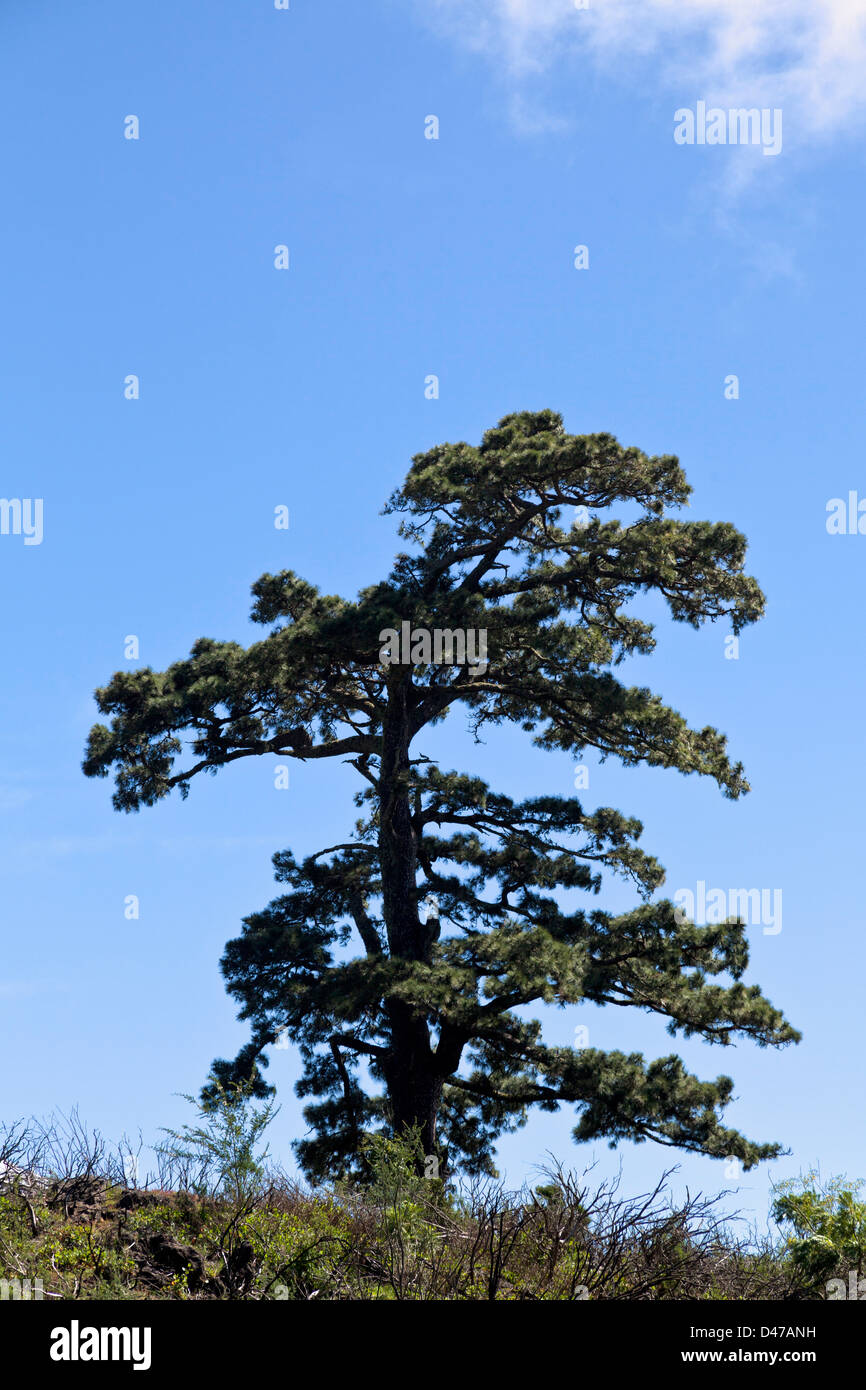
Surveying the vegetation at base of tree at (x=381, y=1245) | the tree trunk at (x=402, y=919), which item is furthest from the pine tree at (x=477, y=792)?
the vegetation at base of tree at (x=381, y=1245)

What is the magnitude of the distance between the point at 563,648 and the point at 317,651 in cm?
339

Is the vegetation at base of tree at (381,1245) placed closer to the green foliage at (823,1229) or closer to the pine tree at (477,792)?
the green foliage at (823,1229)

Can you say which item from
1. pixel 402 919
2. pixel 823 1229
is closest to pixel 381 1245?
pixel 823 1229

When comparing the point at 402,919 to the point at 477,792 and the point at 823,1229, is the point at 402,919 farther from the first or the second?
the point at 823,1229

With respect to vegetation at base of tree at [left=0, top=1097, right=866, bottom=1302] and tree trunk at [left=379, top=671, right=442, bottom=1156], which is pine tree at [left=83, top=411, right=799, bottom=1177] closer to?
tree trunk at [left=379, top=671, right=442, bottom=1156]

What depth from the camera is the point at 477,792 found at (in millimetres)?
18219

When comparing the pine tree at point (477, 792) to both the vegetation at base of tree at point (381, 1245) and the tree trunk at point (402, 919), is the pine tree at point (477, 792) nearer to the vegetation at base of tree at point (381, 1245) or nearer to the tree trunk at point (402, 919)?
the tree trunk at point (402, 919)

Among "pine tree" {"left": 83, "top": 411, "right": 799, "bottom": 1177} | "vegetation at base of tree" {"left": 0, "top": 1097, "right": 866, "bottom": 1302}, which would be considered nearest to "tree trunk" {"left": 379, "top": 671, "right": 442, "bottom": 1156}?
"pine tree" {"left": 83, "top": 411, "right": 799, "bottom": 1177}

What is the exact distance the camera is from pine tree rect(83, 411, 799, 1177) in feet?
52.4

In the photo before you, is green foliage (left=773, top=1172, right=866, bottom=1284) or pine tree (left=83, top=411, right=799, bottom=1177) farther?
pine tree (left=83, top=411, right=799, bottom=1177)

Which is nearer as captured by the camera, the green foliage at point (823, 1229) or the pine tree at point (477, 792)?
the green foliage at point (823, 1229)

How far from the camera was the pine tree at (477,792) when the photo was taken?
16.0 m

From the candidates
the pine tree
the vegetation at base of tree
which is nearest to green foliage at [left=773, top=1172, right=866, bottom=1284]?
the vegetation at base of tree
